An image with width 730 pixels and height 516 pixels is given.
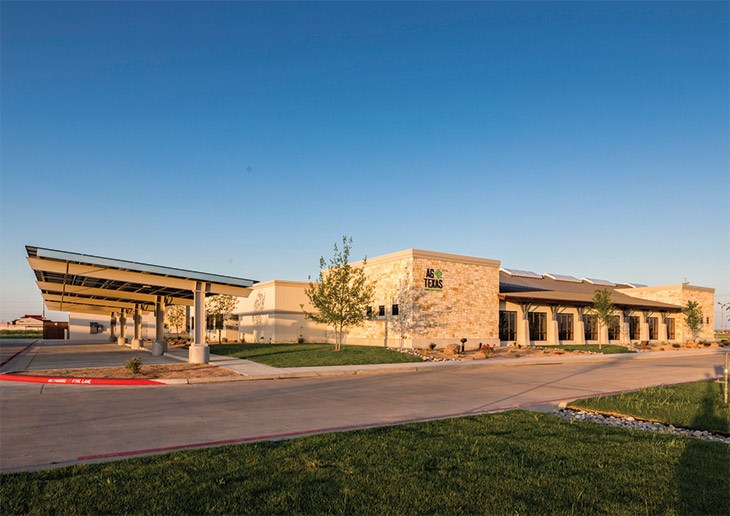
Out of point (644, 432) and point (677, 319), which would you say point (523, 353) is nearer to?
point (644, 432)

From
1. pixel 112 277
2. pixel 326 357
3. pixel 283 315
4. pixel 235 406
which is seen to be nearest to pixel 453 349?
pixel 326 357

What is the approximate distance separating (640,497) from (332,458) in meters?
3.72

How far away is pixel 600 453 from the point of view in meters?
7.79

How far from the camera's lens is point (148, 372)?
20188mm

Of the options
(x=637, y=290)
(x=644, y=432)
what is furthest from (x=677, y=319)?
(x=644, y=432)

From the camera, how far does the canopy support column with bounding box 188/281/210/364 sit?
23922mm

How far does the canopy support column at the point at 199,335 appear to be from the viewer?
78.5 ft

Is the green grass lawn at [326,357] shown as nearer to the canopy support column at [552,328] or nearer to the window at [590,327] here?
the canopy support column at [552,328]

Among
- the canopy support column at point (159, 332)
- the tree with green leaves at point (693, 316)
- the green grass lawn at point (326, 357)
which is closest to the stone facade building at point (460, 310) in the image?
the tree with green leaves at point (693, 316)

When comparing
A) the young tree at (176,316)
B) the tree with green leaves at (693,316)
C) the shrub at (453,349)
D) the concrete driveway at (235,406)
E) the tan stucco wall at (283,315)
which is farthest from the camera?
the young tree at (176,316)

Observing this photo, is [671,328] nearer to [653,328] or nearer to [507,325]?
[653,328]

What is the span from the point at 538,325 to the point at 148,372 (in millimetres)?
28876

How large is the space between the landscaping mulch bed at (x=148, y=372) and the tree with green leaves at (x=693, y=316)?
4534 cm

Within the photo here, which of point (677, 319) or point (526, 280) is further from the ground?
point (526, 280)
